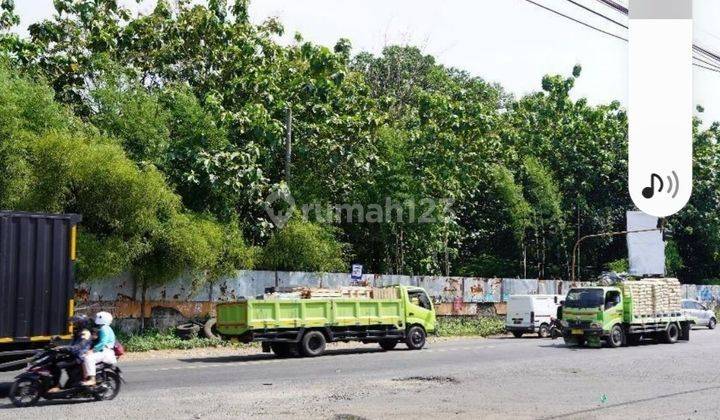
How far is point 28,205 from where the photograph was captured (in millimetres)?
22500

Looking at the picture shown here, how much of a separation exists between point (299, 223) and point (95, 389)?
17.6 meters

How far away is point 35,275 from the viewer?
14.0 metres

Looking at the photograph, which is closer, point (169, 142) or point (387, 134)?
point (169, 142)

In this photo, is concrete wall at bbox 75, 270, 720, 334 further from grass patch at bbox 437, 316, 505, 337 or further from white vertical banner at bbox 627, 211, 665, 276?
white vertical banner at bbox 627, 211, 665, 276

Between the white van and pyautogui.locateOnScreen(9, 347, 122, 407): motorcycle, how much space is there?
22.0m

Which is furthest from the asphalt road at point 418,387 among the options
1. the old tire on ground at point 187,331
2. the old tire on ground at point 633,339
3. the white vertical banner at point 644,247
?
the white vertical banner at point 644,247

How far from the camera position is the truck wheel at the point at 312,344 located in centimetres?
2230

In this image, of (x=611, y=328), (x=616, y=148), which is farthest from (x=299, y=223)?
(x=616, y=148)

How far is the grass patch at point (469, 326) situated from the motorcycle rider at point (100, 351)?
69.5 ft

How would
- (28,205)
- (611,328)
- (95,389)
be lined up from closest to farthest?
1. (95,389)
2. (28,205)
3. (611,328)

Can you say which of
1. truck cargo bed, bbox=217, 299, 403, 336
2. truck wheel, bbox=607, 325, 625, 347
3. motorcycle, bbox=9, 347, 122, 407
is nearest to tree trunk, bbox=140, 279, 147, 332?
truck cargo bed, bbox=217, 299, 403, 336

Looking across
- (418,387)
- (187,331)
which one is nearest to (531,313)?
(187,331)

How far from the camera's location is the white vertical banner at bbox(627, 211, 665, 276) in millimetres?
47406

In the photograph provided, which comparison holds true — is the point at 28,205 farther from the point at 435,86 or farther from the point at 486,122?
the point at 435,86
